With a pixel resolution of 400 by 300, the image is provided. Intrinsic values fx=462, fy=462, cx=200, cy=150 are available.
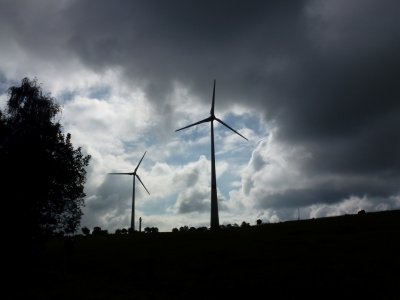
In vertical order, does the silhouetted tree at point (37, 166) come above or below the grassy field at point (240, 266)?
above

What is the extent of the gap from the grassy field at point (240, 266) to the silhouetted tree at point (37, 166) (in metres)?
5.37

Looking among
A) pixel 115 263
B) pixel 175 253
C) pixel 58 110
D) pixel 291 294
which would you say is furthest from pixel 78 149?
pixel 291 294

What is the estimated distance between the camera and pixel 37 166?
49688 millimetres

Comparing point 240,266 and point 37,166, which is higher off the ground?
point 37,166

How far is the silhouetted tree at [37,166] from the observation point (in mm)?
46219

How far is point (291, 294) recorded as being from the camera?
3700cm

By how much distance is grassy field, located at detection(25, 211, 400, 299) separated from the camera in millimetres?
38500

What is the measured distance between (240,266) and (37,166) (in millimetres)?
24285

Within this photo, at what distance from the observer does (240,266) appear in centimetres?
4934

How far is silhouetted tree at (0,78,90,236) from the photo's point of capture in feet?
152

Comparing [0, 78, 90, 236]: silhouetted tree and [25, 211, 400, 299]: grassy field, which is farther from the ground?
[0, 78, 90, 236]: silhouetted tree

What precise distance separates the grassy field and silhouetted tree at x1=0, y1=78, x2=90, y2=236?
5.37 meters

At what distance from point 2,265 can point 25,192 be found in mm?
7460

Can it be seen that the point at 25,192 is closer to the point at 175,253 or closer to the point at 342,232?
the point at 175,253
